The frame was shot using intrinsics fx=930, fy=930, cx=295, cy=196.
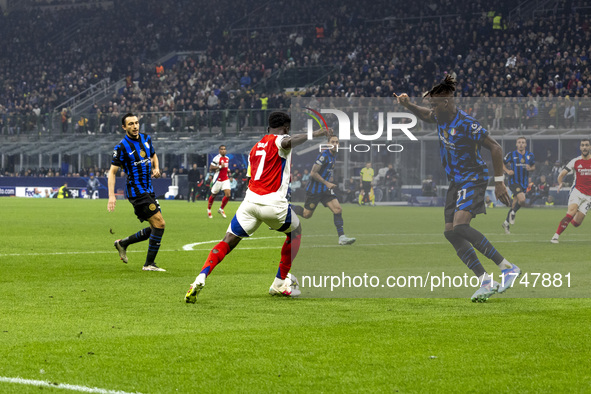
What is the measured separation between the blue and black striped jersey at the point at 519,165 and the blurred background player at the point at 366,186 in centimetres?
185

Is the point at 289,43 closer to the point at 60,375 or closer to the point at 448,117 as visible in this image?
the point at 448,117

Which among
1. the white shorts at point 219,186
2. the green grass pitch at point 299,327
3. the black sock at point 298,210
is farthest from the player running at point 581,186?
the white shorts at point 219,186

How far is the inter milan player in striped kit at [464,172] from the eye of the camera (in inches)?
417

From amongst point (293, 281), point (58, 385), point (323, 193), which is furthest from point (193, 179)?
point (58, 385)

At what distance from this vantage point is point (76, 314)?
29.1ft

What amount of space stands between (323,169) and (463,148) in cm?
197

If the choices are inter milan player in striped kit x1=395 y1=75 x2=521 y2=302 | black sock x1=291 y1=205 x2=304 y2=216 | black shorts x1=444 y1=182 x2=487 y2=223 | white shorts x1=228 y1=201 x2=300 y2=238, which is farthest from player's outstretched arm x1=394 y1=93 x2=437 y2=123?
black sock x1=291 y1=205 x2=304 y2=216

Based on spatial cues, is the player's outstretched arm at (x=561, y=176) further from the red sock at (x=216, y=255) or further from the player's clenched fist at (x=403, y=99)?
the red sock at (x=216, y=255)

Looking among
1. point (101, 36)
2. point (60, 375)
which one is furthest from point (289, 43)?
point (60, 375)

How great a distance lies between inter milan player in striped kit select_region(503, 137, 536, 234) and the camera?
499 inches

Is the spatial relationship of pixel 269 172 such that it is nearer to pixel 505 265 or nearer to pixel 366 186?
pixel 505 265

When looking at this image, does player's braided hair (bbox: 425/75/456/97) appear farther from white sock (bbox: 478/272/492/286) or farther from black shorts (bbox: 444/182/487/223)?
white sock (bbox: 478/272/492/286)

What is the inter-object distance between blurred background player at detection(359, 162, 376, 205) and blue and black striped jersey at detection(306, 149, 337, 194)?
458 mm

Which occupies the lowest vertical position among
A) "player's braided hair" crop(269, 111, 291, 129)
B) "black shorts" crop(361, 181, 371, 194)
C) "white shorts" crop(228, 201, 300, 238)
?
"white shorts" crop(228, 201, 300, 238)
